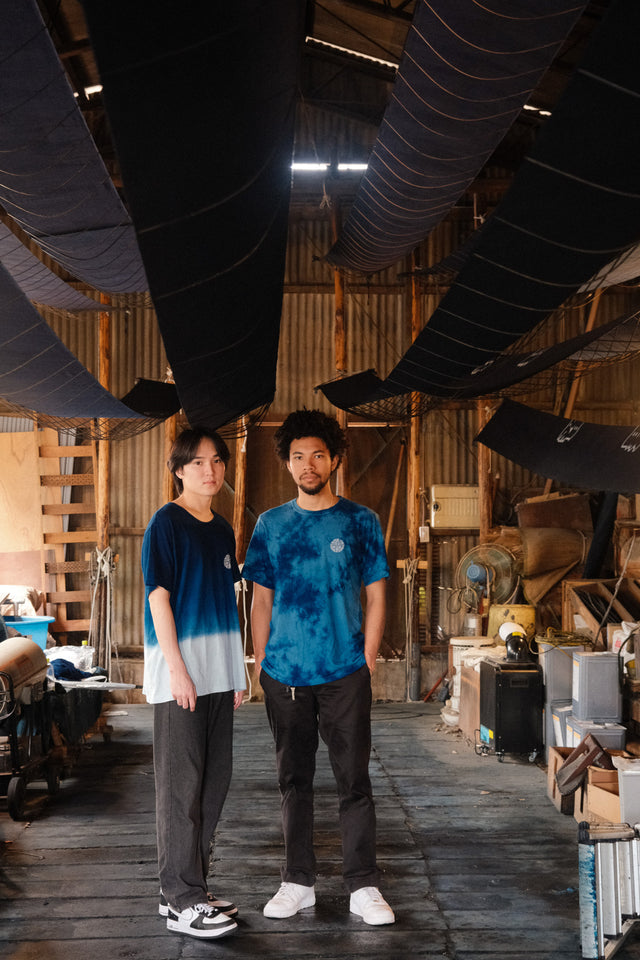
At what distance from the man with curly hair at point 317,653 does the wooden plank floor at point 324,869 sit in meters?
0.20

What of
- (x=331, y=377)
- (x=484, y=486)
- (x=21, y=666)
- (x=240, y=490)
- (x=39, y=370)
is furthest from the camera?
(x=331, y=377)

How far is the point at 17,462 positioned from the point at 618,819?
5765 millimetres

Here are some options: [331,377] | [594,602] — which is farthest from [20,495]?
[594,602]

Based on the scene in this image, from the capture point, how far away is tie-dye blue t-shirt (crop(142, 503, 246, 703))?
253cm

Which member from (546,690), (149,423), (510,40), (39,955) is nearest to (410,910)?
(39,955)

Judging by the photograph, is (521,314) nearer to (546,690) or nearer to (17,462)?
(546,690)

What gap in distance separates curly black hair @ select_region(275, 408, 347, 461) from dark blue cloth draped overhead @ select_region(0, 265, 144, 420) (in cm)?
105

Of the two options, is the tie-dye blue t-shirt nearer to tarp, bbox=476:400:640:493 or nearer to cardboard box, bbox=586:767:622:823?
cardboard box, bbox=586:767:622:823

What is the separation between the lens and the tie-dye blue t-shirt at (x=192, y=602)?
253 centimetres

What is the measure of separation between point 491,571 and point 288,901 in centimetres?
415

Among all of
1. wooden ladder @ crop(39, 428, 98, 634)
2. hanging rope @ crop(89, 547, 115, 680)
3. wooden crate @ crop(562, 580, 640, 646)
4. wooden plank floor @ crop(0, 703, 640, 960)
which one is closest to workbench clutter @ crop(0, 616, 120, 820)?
wooden plank floor @ crop(0, 703, 640, 960)

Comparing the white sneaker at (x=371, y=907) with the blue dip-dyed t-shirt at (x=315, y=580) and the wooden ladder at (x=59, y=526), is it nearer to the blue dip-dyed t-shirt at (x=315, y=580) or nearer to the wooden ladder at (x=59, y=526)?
the blue dip-dyed t-shirt at (x=315, y=580)

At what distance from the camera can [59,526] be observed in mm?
7461

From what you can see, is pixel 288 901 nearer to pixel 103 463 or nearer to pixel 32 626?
pixel 32 626
